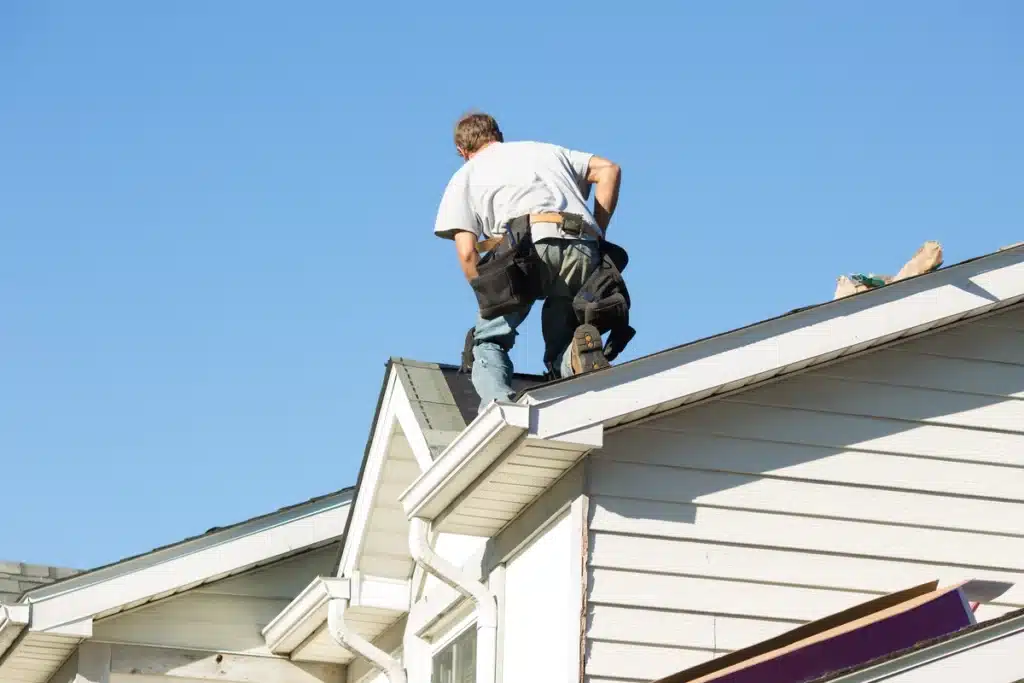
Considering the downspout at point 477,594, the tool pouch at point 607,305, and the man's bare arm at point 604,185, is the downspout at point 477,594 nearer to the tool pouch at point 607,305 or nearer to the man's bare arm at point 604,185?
the tool pouch at point 607,305

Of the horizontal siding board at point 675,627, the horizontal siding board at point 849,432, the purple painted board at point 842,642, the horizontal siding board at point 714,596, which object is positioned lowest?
the purple painted board at point 842,642

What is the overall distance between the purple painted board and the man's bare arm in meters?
2.52

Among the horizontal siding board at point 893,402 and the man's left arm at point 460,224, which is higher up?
the man's left arm at point 460,224

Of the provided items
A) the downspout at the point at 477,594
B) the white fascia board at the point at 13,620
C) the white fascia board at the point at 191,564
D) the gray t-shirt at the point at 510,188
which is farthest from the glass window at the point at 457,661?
the white fascia board at the point at 13,620

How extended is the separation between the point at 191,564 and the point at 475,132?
4.01 m

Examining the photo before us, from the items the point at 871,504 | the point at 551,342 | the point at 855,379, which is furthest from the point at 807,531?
the point at 551,342

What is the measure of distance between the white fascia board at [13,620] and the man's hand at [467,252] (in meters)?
4.10

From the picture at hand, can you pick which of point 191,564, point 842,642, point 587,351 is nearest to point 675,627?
point 842,642

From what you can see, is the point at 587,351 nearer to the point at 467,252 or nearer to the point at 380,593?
the point at 467,252

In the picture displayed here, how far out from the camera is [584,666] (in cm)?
706

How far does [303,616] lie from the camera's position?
33.5 ft

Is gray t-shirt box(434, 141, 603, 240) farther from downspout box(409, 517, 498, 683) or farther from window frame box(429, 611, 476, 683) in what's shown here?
window frame box(429, 611, 476, 683)

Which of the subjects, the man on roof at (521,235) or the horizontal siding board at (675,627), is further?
the man on roof at (521,235)

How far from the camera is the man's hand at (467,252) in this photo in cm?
802
